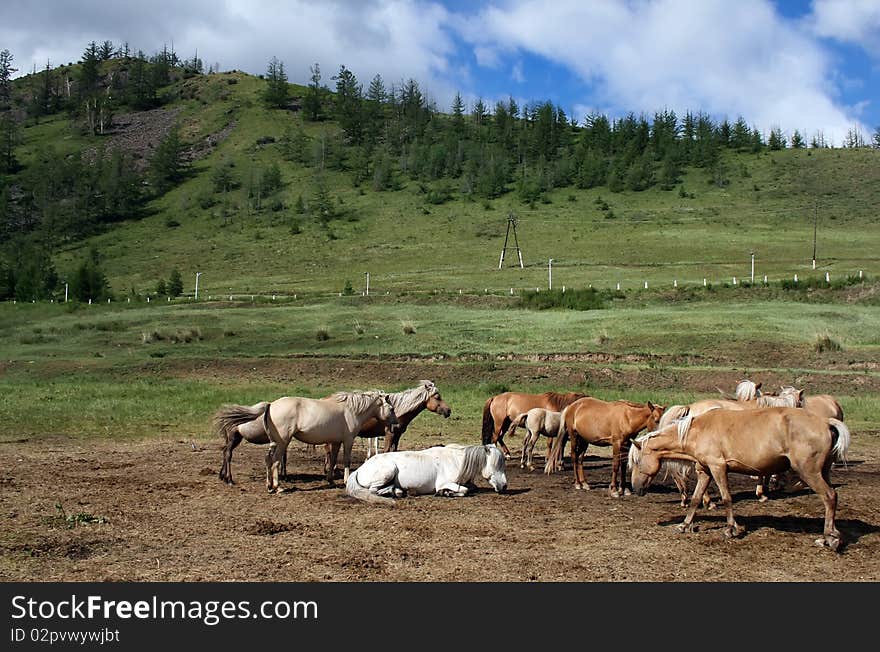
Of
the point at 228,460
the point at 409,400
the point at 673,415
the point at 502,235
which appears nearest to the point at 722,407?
the point at 673,415

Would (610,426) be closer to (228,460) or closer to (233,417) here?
(233,417)

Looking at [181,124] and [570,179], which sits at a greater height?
[181,124]

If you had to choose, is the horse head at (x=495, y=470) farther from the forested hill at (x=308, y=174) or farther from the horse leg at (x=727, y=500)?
the forested hill at (x=308, y=174)

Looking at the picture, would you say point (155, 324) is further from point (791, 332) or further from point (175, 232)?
point (175, 232)

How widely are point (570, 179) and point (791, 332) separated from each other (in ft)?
335

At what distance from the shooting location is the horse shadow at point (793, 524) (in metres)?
10.5

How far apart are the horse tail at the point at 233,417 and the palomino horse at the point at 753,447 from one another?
6431mm

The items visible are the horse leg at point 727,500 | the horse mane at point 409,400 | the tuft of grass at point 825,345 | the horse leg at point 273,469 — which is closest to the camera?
the horse leg at point 727,500

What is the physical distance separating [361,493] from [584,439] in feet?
13.2

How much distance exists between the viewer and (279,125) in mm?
165250

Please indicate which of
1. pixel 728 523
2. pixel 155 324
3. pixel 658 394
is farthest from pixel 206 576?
pixel 155 324

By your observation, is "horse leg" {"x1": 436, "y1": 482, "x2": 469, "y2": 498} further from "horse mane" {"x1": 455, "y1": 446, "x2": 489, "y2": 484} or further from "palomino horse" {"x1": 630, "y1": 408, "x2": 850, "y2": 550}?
"palomino horse" {"x1": 630, "y1": 408, "x2": 850, "y2": 550}

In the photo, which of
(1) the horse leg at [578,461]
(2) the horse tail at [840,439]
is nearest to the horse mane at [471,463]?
(1) the horse leg at [578,461]

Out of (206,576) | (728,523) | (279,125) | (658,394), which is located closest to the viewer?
(206,576)
